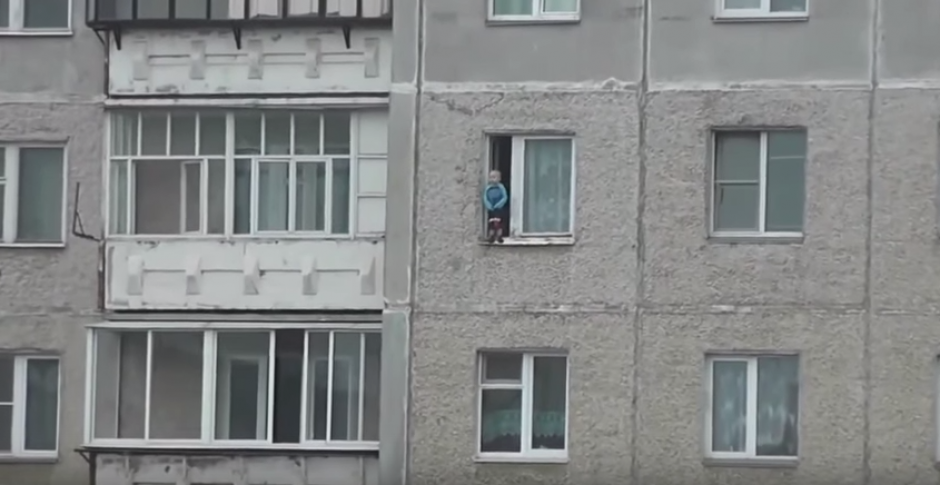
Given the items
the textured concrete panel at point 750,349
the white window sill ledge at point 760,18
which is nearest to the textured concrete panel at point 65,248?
the textured concrete panel at point 750,349

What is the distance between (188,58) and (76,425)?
4541 mm

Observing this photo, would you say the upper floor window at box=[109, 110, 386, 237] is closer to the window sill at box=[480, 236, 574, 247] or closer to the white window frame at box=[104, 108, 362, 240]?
the white window frame at box=[104, 108, 362, 240]

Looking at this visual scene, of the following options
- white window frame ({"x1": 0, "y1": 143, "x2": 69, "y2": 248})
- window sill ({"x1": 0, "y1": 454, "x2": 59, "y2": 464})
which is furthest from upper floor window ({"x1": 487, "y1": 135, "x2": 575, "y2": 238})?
window sill ({"x1": 0, "y1": 454, "x2": 59, "y2": 464})

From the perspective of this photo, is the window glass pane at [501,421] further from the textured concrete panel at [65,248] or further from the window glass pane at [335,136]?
the textured concrete panel at [65,248]

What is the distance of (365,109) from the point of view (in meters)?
22.5

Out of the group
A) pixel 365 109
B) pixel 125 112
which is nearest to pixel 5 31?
pixel 125 112

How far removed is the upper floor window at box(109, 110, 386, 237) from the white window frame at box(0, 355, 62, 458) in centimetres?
190


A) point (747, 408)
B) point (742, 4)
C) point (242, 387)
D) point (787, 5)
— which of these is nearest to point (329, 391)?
point (242, 387)

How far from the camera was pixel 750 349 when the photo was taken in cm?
2089

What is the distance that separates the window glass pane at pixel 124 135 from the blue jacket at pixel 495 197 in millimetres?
4552

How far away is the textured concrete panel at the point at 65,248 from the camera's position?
2306cm

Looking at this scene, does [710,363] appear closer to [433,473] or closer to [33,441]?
[433,473]

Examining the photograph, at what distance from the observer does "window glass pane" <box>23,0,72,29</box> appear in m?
23.5

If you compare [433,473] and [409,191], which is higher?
[409,191]
